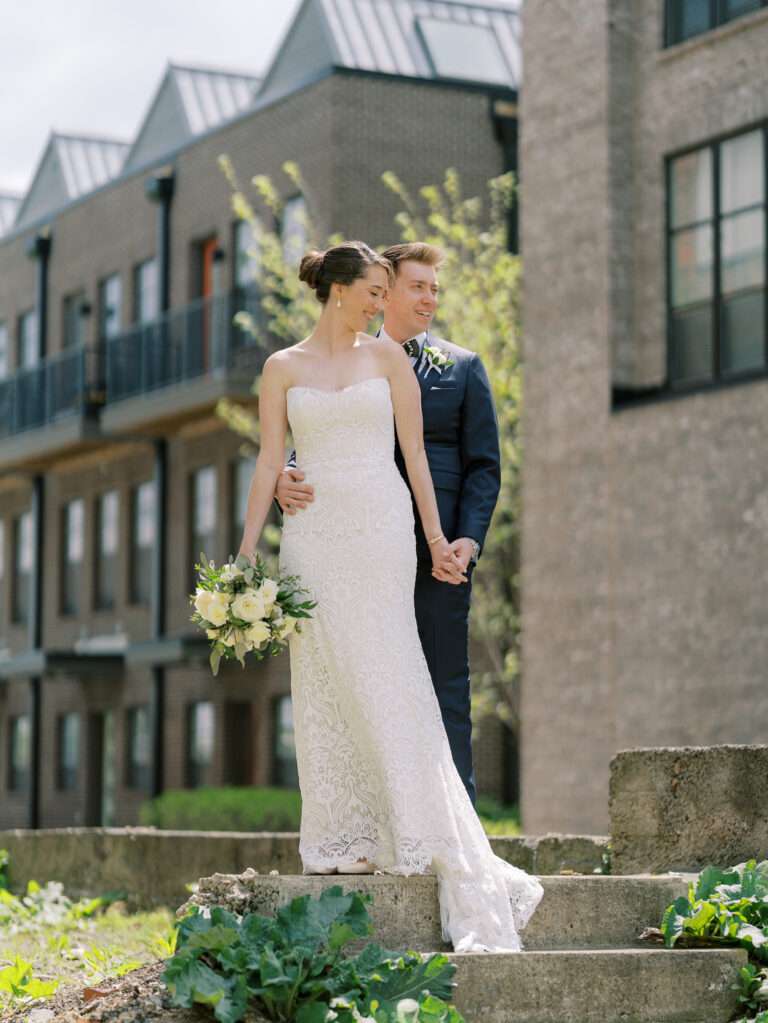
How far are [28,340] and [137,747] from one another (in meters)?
9.76

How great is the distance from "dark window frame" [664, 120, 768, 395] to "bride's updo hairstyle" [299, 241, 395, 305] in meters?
12.9

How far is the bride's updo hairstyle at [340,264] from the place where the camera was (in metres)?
7.43

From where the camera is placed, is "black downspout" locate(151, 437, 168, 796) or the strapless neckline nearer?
the strapless neckline

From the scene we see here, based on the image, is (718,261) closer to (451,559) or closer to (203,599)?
(451,559)

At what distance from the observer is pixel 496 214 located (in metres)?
28.2

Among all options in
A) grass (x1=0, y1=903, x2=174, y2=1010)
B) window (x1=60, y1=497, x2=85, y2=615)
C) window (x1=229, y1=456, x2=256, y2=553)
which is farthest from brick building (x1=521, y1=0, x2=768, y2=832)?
window (x1=60, y1=497, x2=85, y2=615)

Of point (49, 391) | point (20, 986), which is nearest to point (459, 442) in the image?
point (20, 986)

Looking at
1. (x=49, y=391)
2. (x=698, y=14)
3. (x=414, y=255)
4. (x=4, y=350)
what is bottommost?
(x=414, y=255)

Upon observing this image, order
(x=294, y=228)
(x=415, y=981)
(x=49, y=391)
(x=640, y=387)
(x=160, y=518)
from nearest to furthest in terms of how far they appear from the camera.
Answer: (x=415, y=981), (x=640, y=387), (x=294, y=228), (x=160, y=518), (x=49, y=391)

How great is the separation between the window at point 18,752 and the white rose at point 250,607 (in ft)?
104

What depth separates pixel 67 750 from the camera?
1464 inches

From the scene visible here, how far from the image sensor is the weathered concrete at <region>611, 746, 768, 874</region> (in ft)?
28.9

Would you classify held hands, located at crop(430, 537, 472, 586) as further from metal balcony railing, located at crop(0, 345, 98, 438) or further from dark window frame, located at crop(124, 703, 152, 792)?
metal balcony railing, located at crop(0, 345, 98, 438)

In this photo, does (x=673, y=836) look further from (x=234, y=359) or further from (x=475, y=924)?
(x=234, y=359)
